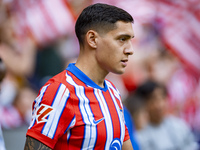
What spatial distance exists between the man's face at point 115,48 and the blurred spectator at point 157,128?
2.31 m

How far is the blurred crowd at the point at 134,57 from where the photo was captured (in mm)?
4449

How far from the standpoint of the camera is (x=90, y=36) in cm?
218

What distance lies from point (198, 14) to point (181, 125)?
262 cm

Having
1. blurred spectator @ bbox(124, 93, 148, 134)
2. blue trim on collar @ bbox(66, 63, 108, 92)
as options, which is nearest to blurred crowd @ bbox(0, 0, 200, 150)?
blurred spectator @ bbox(124, 93, 148, 134)

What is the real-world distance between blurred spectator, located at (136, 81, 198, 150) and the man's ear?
7.75ft

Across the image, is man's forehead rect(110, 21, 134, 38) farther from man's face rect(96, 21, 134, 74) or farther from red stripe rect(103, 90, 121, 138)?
red stripe rect(103, 90, 121, 138)

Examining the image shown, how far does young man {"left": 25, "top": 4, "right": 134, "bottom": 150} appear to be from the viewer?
6.35 ft

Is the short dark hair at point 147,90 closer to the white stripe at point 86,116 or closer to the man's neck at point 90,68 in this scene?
the man's neck at point 90,68

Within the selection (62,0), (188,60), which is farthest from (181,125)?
(62,0)

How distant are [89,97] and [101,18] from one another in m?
0.48

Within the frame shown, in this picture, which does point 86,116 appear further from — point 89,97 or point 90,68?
point 90,68

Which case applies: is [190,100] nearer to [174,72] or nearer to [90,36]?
[174,72]

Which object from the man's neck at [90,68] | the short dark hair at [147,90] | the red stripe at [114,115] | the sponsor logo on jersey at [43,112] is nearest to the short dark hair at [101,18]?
the man's neck at [90,68]

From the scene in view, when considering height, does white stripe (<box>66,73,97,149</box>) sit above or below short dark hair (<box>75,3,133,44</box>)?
below
